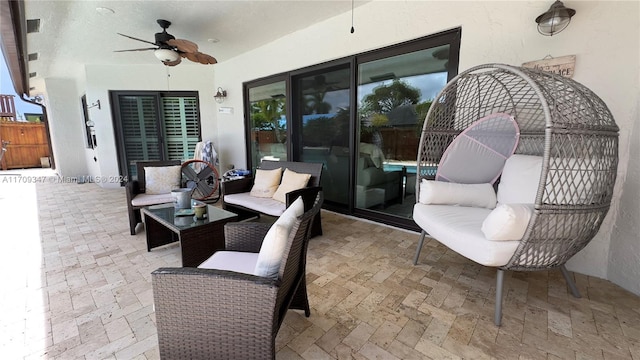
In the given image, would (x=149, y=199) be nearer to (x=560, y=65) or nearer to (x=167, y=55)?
(x=167, y=55)

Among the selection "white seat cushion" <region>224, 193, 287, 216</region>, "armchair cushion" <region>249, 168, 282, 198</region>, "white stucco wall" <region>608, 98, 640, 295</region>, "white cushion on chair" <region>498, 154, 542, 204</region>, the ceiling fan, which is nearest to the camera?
"white stucco wall" <region>608, 98, 640, 295</region>

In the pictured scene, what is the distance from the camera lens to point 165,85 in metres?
5.70

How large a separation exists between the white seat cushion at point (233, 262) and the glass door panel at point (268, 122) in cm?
317

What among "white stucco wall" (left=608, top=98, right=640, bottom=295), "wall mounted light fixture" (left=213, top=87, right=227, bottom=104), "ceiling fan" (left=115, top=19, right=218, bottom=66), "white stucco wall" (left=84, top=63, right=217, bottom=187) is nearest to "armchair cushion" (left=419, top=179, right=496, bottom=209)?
"white stucco wall" (left=608, top=98, right=640, bottom=295)

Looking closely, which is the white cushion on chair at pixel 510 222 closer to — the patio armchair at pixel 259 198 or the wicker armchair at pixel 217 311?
the wicker armchair at pixel 217 311

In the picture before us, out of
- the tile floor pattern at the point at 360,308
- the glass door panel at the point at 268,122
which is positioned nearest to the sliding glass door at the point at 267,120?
the glass door panel at the point at 268,122

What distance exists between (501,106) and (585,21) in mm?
731

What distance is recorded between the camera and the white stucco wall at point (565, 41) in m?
1.84

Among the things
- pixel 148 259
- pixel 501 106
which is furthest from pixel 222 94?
pixel 501 106

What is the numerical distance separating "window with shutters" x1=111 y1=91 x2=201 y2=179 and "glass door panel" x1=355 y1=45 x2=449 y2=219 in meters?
4.22

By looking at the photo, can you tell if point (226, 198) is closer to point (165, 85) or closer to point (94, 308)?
point (94, 308)

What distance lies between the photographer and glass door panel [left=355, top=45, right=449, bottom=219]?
284 centimetres

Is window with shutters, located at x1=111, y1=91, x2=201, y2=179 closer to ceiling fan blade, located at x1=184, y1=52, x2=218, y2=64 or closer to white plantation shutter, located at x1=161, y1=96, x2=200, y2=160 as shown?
white plantation shutter, located at x1=161, y1=96, x2=200, y2=160

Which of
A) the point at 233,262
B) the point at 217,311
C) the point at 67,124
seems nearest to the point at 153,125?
the point at 67,124
